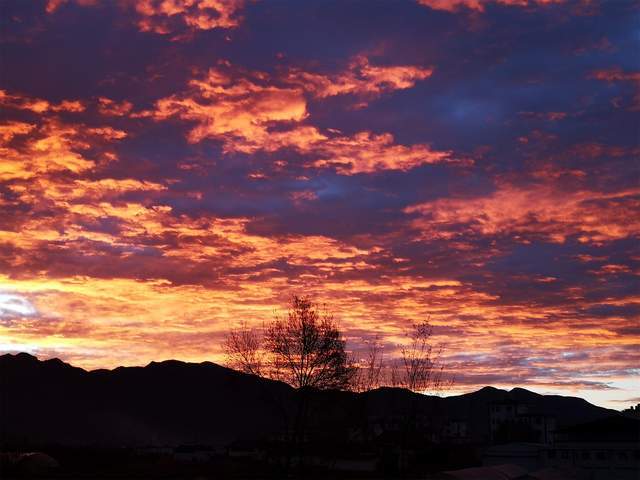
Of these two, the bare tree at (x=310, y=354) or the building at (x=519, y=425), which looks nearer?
the bare tree at (x=310, y=354)

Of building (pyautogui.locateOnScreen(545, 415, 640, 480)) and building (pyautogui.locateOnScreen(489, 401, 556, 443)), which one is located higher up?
building (pyautogui.locateOnScreen(489, 401, 556, 443))

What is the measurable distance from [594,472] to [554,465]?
4.56m

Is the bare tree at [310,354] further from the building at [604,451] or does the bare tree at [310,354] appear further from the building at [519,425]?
the building at [519,425]

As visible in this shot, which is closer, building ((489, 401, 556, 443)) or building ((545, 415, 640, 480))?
building ((545, 415, 640, 480))

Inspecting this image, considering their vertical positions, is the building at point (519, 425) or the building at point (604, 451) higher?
the building at point (519, 425)

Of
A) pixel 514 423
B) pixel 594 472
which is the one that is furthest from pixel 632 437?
pixel 514 423

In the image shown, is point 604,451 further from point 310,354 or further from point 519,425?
point 519,425

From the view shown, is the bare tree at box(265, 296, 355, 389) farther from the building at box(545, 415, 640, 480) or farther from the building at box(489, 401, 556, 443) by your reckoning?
the building at box(489, 401, 556, 443)

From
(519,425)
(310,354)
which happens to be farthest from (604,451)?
(519,425)

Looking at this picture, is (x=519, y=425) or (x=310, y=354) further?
(x=519, y=425)

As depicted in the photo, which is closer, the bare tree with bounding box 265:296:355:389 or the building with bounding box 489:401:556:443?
the bare tree with bounding box 265:296:355:389

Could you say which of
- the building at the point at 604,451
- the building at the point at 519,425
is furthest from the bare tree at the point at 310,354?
the building at the point at 519,425

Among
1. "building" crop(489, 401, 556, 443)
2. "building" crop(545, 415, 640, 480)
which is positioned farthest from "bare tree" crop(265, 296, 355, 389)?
"building" crop(489, 401, 556, 443)

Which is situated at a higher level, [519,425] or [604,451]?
[519,425]
